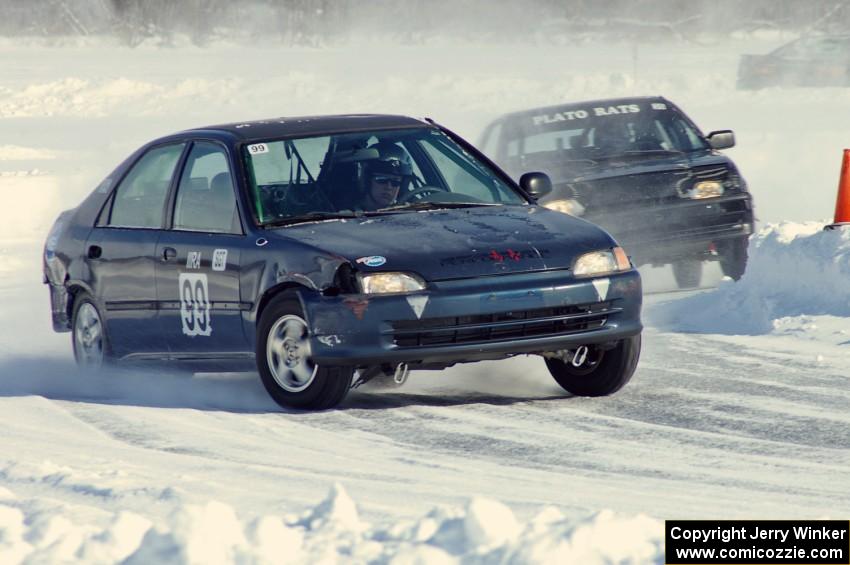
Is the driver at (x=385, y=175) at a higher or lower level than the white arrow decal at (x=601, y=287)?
higher

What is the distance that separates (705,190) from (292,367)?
5.59 metres

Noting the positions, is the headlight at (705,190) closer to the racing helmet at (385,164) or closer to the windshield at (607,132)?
the windshield at (607,132)

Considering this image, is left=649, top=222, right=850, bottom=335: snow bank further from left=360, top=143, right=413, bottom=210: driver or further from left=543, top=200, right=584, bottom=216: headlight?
left=360, top=143, right=413, bottom=210: driver

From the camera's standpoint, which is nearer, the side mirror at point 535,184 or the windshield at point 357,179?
the windshield at point 357,179

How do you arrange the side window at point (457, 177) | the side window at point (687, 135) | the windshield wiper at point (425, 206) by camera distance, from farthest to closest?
the side window at point (687, 135) → the side window at point (457, 177) → the windshield wiper at point (425, 206)

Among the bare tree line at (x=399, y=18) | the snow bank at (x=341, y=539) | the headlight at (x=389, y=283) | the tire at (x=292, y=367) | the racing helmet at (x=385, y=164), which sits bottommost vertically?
the snow bank at (x=341, y=539)

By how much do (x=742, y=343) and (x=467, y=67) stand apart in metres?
34.5

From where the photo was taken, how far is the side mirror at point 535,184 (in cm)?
915

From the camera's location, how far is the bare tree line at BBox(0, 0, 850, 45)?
4772cm

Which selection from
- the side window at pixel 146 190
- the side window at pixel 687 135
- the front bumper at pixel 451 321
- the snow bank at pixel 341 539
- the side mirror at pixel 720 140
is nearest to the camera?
the snow bank at pixel 341 539

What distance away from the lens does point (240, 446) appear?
730cm

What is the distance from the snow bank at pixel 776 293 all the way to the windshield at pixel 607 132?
179 cm

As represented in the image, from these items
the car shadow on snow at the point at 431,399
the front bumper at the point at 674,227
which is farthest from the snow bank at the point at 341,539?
the front bumper at the point at 674,227

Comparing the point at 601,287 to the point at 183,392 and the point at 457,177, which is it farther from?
the point at 183,392
